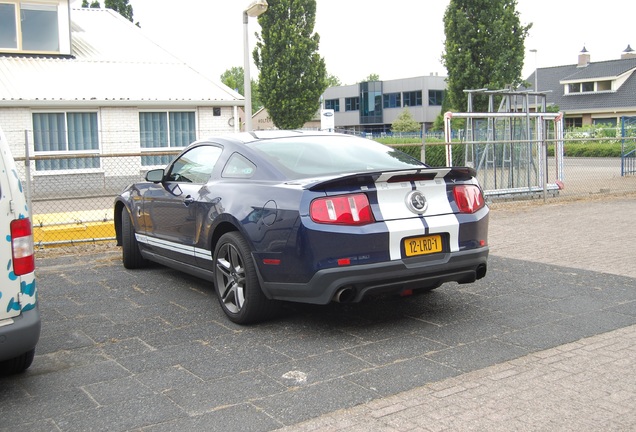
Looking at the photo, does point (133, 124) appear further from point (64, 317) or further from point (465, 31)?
point (64, 317)

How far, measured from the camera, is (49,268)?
8.34 meters

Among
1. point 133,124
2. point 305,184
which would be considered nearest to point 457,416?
point 305,184

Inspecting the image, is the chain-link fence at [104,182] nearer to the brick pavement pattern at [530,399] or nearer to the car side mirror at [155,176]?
the car side mirror at [155,176]

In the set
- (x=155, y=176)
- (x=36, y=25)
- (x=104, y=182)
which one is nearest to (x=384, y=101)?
(x=36, y=25)

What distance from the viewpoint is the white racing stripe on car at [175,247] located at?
6.15 m

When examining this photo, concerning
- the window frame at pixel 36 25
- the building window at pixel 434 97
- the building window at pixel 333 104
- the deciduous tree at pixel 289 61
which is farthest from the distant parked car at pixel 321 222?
the building window at pixel 333 104

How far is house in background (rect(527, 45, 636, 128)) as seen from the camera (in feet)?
182

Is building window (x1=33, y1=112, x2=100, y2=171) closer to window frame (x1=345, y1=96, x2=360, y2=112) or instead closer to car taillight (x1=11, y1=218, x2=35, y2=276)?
car taillight (x1=11, y1=218, x2=35, y2=276)

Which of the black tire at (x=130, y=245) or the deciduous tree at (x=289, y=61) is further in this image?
the deciduous tree at (x=289, y=61)

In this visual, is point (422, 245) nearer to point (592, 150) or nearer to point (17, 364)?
point (17, 364)

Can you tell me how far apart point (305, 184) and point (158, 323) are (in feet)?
5.77

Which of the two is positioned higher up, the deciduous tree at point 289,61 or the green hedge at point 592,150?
the deciduous tree at point 289,61

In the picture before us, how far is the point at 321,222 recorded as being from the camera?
4992mm

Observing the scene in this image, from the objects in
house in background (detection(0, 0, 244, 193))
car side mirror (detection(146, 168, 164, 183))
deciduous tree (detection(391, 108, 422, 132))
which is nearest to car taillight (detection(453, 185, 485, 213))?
car side mirror (detection(146, 168, 164, 183))
